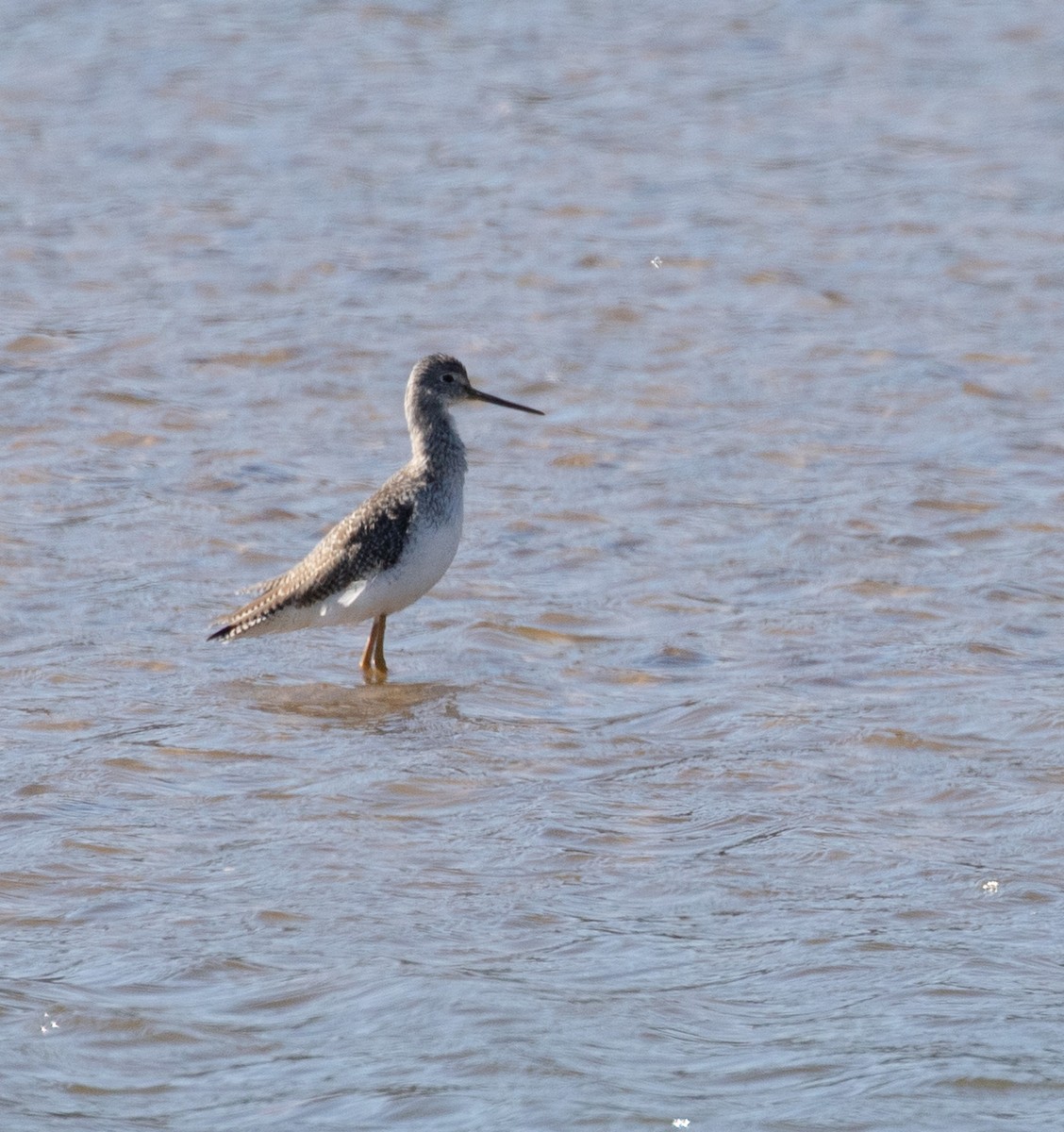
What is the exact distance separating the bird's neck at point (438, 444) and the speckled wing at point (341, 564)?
0.27 metres

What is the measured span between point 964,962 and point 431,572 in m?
3.22

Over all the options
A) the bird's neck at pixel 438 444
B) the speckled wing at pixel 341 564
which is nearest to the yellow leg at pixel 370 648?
the speckled wing at pixel 341 564

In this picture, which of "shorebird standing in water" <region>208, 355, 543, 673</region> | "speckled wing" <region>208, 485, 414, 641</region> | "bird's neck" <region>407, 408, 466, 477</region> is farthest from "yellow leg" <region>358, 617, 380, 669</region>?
"bird's neck" <region>407, 408, 466, 477</region>

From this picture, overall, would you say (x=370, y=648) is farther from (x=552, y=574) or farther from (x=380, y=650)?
(x=552, y=574)

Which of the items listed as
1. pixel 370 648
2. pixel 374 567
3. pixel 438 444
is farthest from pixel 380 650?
pixel 438 444

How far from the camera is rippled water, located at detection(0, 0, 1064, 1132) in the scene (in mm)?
4988

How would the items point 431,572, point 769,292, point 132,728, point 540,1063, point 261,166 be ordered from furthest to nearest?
point 261,166
point 769,292
point 431,572
point 132,728
point 540,1063

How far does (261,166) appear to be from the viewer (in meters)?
14.5

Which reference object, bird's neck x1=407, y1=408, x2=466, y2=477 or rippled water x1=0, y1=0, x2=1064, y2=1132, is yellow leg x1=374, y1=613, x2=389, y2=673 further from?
bird's neck x1=407, y1=408, x2=466, y2=477

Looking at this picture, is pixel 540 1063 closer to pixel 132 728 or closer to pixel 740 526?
pixel 132 728

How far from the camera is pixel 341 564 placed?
793cm

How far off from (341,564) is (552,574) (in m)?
1.13

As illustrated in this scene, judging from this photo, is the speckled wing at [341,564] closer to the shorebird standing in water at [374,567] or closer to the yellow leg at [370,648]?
the shorebird standing in water at [374,567]

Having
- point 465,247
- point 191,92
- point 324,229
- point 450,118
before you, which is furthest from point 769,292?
point 191,92
